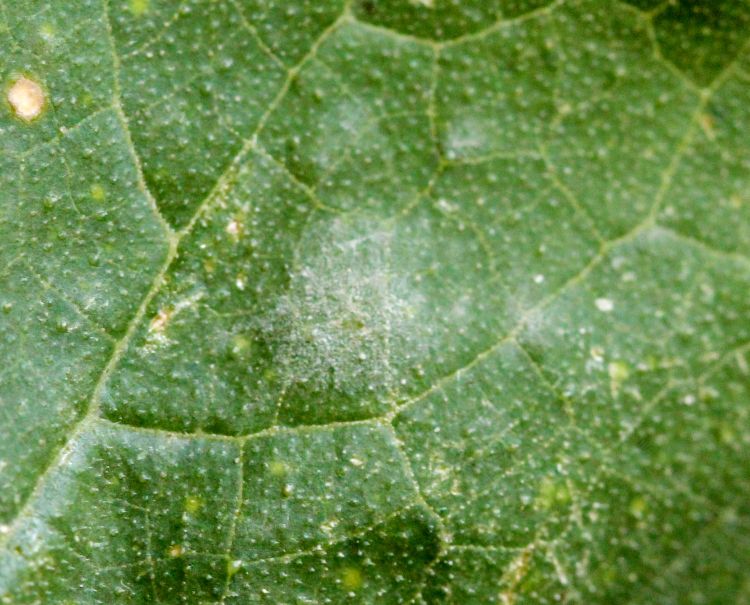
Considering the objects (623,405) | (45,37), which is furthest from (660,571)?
(45,37)

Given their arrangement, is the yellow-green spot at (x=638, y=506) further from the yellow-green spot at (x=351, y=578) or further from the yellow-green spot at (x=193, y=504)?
the yellow-green spot at (x=193, y=504)

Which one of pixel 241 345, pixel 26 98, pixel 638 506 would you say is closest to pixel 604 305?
pixel 638 506

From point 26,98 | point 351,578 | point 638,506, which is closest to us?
point 26,98

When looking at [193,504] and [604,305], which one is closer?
[193,504]

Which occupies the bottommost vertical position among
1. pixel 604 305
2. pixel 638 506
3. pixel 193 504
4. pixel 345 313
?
pixel 638 506

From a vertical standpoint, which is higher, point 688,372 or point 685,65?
point 685,65

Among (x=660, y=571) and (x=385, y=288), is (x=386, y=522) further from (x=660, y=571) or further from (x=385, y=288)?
(x=660, y=571)

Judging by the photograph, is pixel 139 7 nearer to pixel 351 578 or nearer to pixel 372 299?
pixel 372 299
